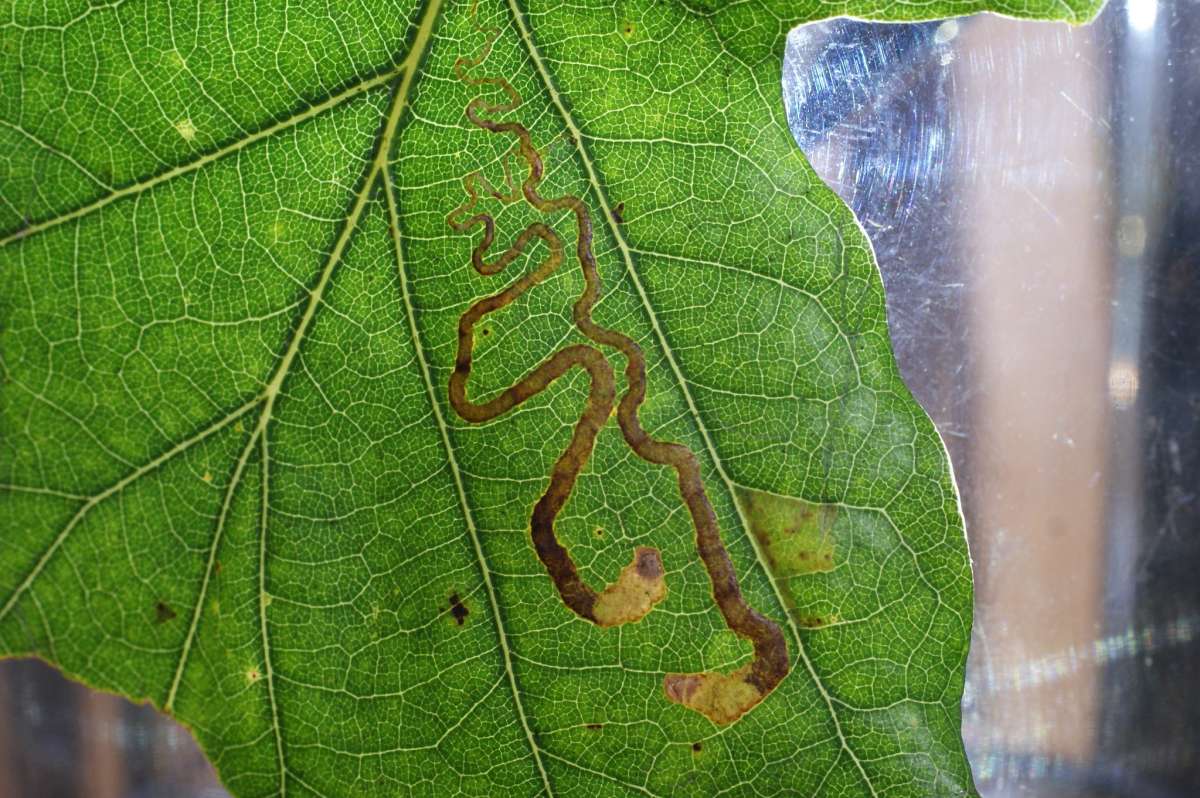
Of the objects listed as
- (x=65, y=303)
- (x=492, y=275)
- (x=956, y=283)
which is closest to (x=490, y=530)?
(x=492, y=275)

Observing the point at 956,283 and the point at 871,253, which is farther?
the point at 956,283

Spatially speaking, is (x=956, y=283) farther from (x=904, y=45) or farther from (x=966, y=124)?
(x=904, y=45)

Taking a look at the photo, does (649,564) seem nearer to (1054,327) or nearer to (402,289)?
(402,289)

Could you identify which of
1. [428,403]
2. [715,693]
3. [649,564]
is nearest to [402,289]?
[428,403]

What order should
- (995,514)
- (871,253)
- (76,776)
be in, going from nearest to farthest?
(871,253)
(995,514)
(76,776)

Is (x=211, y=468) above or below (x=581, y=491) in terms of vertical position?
above

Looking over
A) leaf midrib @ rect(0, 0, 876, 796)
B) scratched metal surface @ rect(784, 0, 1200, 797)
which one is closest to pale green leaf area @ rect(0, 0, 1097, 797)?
leaf midrib @ rect(0, 0, 876, 796)

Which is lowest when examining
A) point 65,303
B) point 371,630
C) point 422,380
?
point 371,630
